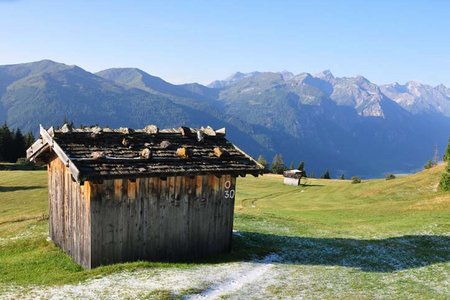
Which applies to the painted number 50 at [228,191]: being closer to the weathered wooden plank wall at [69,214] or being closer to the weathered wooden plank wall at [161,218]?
the weathered wooden plank wall at [161,218]

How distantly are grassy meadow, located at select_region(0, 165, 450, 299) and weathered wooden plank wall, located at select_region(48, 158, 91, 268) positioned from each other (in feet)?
2.31

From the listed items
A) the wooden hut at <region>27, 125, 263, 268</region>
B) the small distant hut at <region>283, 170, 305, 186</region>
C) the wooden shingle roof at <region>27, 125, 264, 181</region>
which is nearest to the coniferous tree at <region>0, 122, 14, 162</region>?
the small distant hut at <region>283, 170, 305, 186</region>

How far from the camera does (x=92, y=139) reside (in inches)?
867

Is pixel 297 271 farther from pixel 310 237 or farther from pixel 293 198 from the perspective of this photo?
pixel 293 198

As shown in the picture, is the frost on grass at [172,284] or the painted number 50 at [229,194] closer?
the frost on grass at [172,284]

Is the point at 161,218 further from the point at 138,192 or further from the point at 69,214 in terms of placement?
the point at 69,214

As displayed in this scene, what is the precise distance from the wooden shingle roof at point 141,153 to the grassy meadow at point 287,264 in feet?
14.3

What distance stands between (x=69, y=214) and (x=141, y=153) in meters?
4.98

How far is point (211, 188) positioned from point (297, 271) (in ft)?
19.9

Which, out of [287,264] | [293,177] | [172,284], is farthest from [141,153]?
[293,177]

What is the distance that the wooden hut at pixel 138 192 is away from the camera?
20.4 meters

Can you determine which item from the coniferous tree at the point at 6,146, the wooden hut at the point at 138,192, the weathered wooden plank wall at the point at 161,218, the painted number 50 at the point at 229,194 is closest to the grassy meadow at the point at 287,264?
the weathered wooden plank wall at the point at 161,218

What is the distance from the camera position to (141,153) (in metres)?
21.8

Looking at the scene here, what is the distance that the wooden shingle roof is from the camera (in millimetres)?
20078
